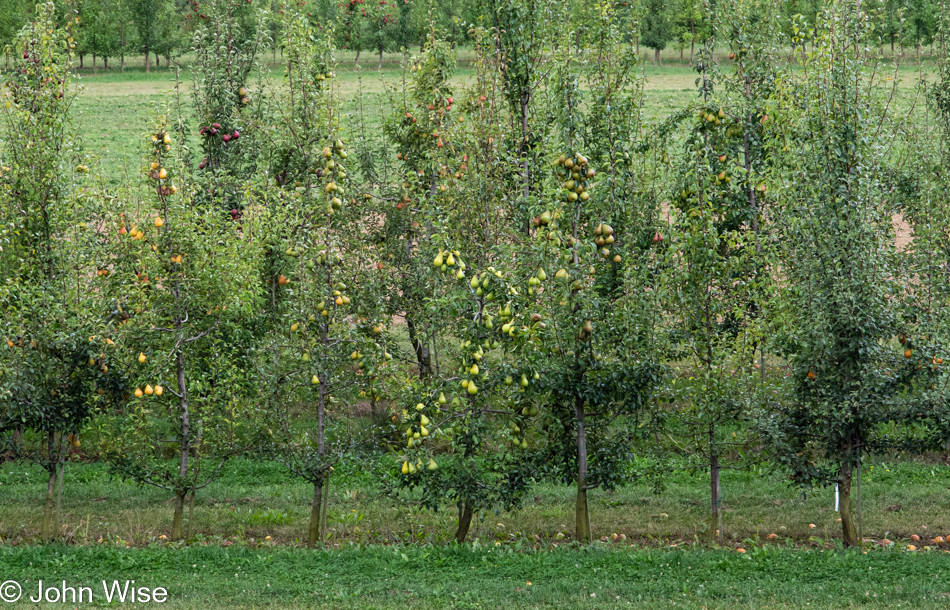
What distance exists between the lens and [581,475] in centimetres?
992

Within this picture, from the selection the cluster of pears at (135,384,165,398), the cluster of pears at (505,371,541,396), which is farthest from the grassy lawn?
the cluster of pears at (505,371,541,396)

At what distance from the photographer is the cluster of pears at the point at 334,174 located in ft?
30.4

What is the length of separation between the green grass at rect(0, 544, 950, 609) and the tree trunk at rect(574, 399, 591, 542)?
329 mm

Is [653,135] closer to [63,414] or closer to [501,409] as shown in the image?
[501,409]

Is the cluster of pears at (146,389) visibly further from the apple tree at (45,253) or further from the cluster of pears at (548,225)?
the cluster of pears at (548,225)

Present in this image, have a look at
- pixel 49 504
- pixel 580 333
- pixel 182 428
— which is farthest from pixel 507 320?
pixel 49 504

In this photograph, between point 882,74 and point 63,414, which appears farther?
point 63,414

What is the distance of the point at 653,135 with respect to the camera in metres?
12.8

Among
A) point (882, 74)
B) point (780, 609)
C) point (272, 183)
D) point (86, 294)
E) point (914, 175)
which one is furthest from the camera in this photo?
point (914, 175)

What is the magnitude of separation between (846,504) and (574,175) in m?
4.58

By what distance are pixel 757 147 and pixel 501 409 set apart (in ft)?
18.2

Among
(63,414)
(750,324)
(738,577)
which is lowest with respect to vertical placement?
(738,577)

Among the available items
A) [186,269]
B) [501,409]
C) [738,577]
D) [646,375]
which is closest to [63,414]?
[186,269]

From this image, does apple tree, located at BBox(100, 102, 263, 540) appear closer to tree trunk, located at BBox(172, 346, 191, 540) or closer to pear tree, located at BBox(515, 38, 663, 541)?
tree trunk, located at BBox(172, 346, 191, 540)
